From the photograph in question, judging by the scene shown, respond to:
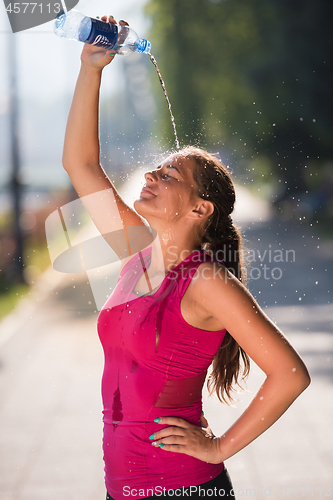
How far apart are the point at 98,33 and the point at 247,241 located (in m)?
1.45

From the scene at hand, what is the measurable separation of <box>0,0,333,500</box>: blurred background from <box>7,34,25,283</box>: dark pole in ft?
0.07

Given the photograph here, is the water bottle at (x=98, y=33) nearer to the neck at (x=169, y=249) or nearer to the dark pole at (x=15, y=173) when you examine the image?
the neck at (x=169, y=249)

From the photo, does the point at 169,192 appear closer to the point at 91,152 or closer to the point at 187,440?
A: the point at 91,152

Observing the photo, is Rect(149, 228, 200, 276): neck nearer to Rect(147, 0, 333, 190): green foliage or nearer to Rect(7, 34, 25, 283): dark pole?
Rect(7, 34, 25, 283): dark pole

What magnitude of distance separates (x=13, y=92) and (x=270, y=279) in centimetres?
558

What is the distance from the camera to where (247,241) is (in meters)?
3.05

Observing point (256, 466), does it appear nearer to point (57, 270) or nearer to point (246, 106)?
point (57, 270)

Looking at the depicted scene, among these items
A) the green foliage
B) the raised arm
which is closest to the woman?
the raised arm

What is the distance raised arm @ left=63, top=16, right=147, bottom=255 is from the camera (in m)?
2.09

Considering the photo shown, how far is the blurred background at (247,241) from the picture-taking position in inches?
149

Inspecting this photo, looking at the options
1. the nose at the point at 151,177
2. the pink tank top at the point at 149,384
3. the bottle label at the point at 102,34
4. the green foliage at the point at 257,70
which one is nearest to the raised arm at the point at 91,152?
the bottle label at the point at 102,34

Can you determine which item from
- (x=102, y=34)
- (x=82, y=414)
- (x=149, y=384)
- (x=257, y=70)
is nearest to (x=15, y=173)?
(x=82, y=414)

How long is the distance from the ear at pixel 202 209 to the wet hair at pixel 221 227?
2 centimetres

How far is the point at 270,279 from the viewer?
10.5 meters
